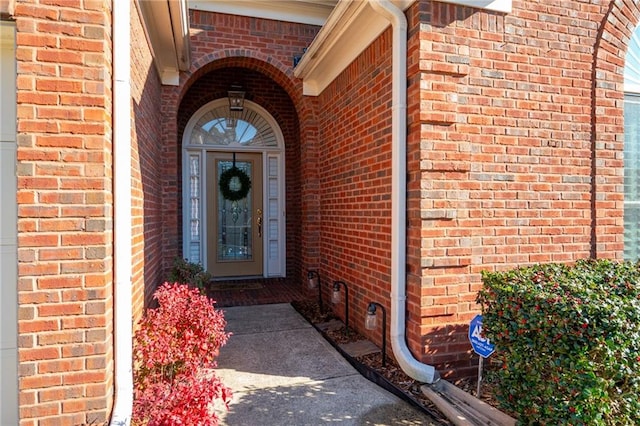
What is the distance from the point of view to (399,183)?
332 cm

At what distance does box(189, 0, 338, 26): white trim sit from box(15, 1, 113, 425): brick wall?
Result: 3484mm

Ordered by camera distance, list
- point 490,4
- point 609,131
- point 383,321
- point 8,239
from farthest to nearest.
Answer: point 609,131 → point 383,321 → point 490,4 → point 8,239

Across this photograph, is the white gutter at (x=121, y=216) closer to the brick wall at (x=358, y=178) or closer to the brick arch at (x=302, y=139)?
the brick wall at (x=358, y=178)

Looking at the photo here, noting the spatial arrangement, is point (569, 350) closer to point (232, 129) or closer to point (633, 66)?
point (633, 66)

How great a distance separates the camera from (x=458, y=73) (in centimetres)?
323

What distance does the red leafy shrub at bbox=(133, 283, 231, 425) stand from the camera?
2273 mm

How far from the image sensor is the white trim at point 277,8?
5406 millimetres

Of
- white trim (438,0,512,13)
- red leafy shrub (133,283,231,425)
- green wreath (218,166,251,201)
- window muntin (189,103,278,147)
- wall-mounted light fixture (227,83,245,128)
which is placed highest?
wall-mounted light fixture (227,83,245,128)

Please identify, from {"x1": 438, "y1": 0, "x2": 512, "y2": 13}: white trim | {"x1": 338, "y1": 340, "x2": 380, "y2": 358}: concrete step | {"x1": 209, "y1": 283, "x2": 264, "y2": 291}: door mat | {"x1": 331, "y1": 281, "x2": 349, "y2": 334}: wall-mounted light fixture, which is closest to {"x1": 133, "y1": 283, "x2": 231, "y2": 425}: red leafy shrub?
{"x1": 338, "y1": 340, "x2": 380, "y2": 358}: concrete step

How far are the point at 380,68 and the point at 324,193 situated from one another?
2057 millimetres

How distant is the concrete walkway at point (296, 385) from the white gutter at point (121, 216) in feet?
2.46

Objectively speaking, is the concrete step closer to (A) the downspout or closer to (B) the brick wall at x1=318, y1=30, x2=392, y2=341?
(B) the brick wall at x1=318, y1=30, x2=392, y2=341

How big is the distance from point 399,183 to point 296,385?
185 cm

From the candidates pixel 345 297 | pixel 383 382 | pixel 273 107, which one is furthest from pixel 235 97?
pixel 383 382
